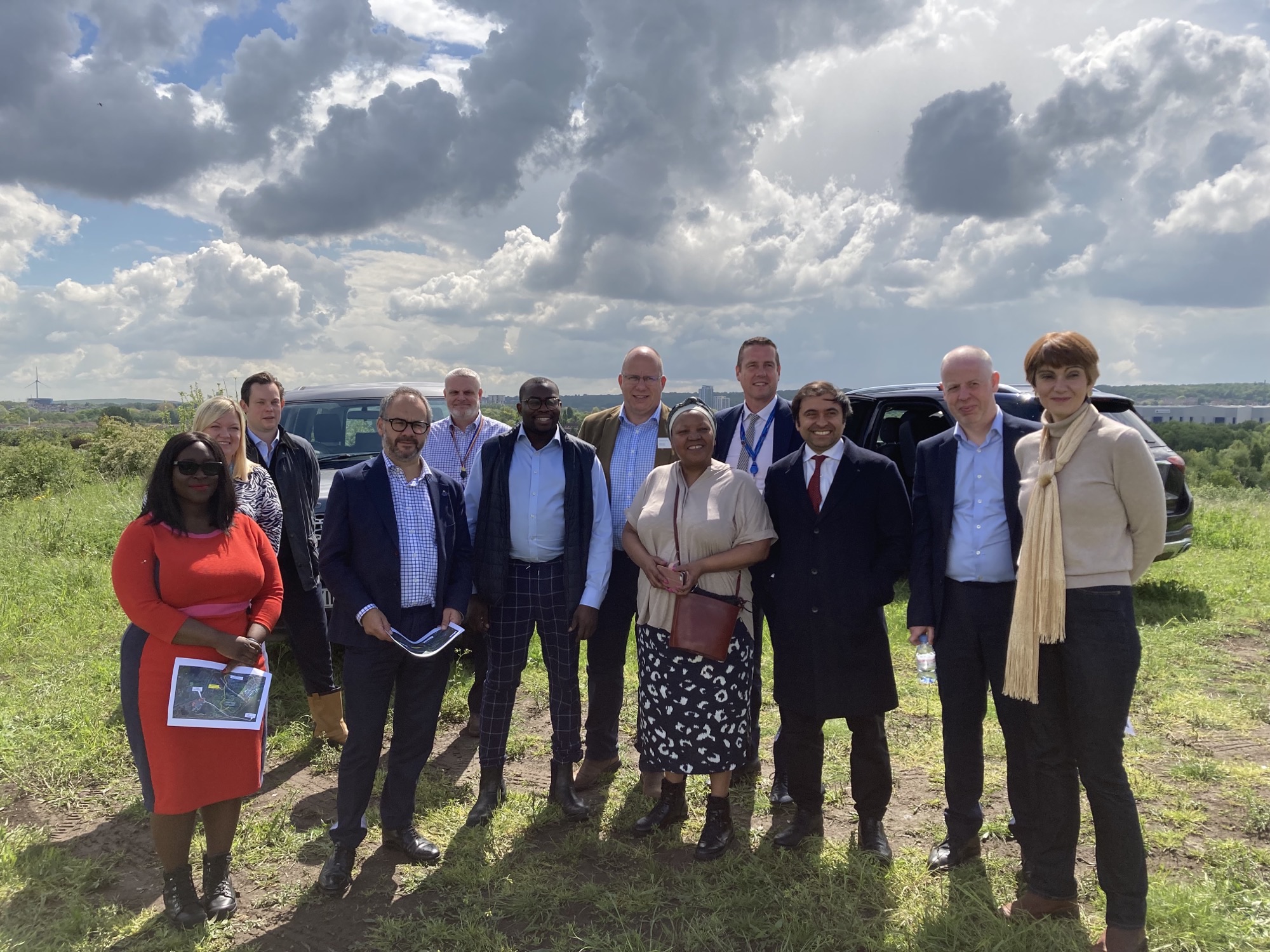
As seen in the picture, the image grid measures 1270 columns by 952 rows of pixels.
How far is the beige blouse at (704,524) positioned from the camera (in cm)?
358

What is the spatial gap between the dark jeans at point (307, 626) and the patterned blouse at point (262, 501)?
295 millimetres

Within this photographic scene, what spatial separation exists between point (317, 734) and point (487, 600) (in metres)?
1.81

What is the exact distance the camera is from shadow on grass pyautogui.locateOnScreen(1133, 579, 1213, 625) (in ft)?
24.8

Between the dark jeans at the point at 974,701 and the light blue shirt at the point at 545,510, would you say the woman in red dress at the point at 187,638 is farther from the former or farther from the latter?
the dark jeans at the point at 974,701

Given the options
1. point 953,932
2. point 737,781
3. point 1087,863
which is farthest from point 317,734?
point 1087,863

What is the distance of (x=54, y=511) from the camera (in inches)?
456

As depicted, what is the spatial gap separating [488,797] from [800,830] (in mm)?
1522

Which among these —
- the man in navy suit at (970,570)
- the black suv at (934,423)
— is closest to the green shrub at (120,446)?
the black suv at (934,423)

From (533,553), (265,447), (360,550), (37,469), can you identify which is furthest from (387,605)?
(37,469)

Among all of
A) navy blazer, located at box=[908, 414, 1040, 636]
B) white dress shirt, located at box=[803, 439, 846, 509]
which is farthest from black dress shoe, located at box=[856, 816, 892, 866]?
white dress shirt, located at box=[803, 439, 846, 509]

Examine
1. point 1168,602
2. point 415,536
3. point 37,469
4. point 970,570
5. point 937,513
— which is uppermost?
point 937,513

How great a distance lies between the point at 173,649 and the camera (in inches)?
120

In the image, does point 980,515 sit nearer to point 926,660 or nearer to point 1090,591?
point 1090,591

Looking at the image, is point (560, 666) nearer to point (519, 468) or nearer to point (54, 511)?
point (519, 468)
